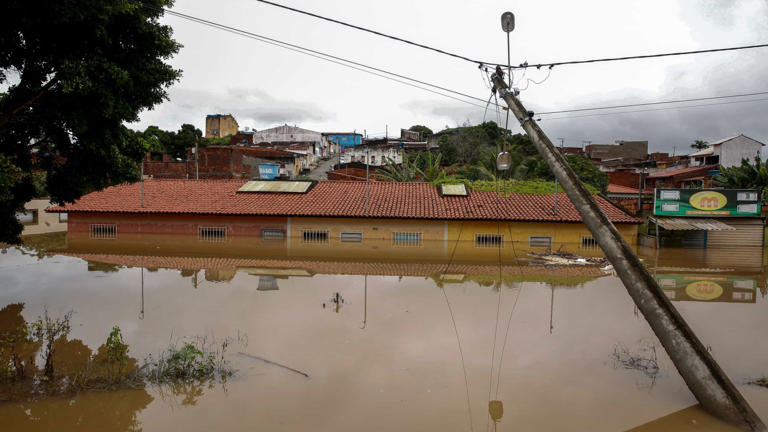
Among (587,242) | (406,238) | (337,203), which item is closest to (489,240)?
(406,238)

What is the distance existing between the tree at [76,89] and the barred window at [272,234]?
506 inches

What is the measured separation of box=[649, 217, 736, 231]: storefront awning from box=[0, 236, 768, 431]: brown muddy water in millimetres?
4379

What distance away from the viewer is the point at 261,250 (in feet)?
65.1

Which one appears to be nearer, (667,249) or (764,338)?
(764,338)

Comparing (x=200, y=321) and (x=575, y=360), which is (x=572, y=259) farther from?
(x=200, y=321)

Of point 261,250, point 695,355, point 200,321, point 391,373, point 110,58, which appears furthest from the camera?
point 261,250

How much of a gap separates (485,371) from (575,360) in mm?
1631

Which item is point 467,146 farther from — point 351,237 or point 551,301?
point 551,301

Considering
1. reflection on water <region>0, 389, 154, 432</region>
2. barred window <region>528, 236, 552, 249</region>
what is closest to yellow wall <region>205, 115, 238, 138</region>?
barred window <region>528, 236, 552, 249</region>

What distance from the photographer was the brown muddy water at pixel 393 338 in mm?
5652

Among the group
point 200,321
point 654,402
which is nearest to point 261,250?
point 200,321

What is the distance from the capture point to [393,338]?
839 cm

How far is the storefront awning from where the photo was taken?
20.9m

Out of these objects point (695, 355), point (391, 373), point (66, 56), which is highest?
point (66, 56)
